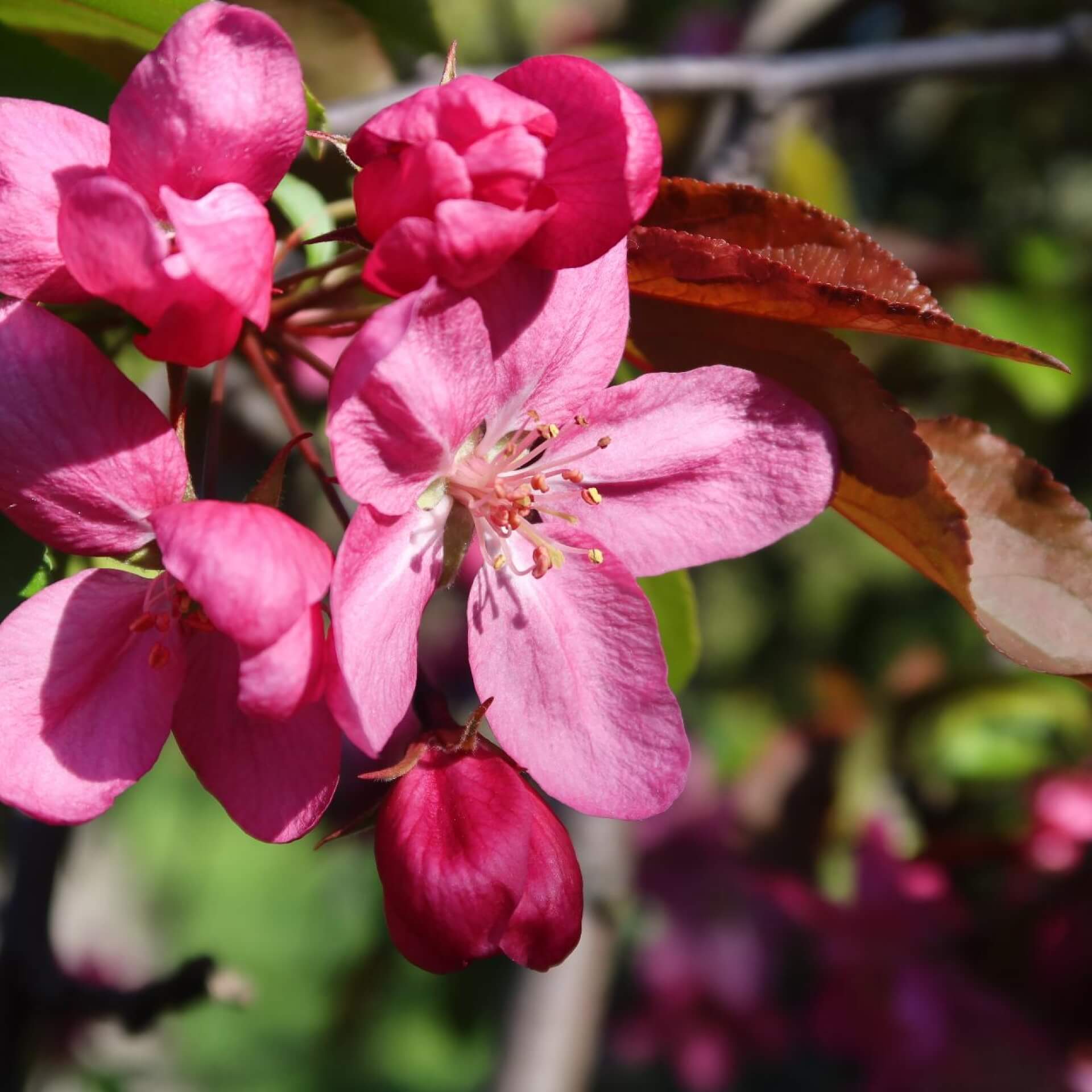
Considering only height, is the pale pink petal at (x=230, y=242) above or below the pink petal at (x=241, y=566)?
above

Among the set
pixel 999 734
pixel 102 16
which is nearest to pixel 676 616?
pixel 102 16

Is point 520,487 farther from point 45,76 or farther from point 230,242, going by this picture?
point 45,76

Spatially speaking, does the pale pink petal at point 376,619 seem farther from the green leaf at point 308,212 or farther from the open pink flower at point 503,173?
the green leaf at point 308,212

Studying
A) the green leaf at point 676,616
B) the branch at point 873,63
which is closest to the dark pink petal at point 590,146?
the green leaf at point 676,616

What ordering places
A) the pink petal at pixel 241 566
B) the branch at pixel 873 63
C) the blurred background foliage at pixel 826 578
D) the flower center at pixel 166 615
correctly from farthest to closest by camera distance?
the branch at pixel 873 63 < the blurred background foliage at pixel 826 578 < the flower center at pixel 166 615 < the pink petal at pixel 241 566

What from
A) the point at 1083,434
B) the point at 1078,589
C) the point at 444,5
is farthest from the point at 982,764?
the point at 444,5

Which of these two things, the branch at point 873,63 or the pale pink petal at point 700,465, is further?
the branch at point 873,63
